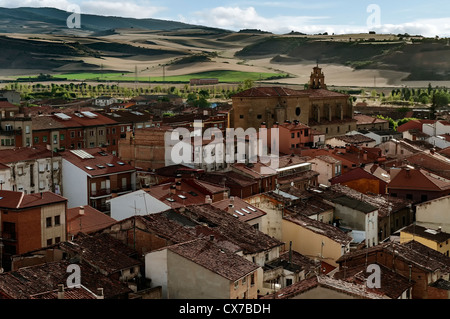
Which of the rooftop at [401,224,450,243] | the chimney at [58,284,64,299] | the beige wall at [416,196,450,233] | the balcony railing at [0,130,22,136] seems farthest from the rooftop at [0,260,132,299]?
the balcony railing at [0,130,22,136]

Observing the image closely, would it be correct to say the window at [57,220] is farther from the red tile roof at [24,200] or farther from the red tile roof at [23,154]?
the red tile roof at [23,154]

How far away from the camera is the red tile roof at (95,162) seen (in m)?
40.8

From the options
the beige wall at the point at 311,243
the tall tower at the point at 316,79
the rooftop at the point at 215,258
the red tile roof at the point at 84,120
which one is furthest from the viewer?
the tall tower at the point at 316,79

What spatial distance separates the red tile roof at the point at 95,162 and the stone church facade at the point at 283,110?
85.2 feet

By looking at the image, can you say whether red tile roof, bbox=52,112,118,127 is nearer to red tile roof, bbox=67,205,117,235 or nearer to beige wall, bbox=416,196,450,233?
red tile roof, bbox=67,205,117,235

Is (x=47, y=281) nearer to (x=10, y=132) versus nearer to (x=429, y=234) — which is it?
(x=429, y=234)

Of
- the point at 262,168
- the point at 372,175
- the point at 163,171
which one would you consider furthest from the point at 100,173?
the point at 372,175

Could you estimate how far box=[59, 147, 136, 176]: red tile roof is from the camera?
40.8 metres

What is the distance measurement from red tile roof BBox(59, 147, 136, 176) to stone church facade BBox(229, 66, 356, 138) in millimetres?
25981

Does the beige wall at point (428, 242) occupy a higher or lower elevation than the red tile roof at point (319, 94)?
lower

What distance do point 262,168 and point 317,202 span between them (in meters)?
6.97

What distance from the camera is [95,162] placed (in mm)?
41844

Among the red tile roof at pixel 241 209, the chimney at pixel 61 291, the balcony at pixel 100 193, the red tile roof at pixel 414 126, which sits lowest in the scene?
the balcony at pixel 100 193

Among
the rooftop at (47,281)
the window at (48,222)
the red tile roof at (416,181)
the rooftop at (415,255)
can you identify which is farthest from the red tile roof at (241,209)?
the red tile roof at (416,181)
